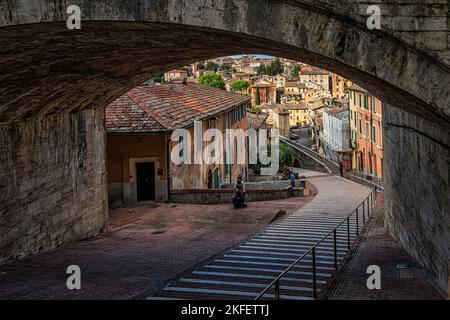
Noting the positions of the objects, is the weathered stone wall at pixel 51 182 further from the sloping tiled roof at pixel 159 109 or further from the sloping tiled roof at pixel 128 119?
the sloping tiled roof at pixel 159 109

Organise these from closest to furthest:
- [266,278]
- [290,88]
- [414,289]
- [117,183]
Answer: [414,289], [266,278], [117,183], [290,88]

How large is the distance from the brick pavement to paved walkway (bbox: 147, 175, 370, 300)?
0.58 m

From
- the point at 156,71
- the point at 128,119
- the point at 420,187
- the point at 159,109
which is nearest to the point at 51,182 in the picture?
the point at 156,71

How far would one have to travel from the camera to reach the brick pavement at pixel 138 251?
10.6 metres

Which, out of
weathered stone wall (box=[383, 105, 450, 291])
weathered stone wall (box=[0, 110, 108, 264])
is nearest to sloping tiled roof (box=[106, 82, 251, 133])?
weathered stone wall (box=[0, 110, 108, 264])

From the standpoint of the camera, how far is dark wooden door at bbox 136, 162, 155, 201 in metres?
24.1

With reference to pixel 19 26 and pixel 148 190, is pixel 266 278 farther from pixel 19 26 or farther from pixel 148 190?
pixel 148 190

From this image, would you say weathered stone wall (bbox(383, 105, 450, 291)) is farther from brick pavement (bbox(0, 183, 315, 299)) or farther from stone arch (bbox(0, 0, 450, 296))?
brick pavement (bbox(0, 183, 315, 299))

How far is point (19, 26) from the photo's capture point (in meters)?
7.38

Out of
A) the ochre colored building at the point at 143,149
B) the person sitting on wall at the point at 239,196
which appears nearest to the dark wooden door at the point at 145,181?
the ochre colored building at the point at 143,149

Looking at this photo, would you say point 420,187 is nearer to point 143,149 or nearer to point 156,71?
point 156,71
